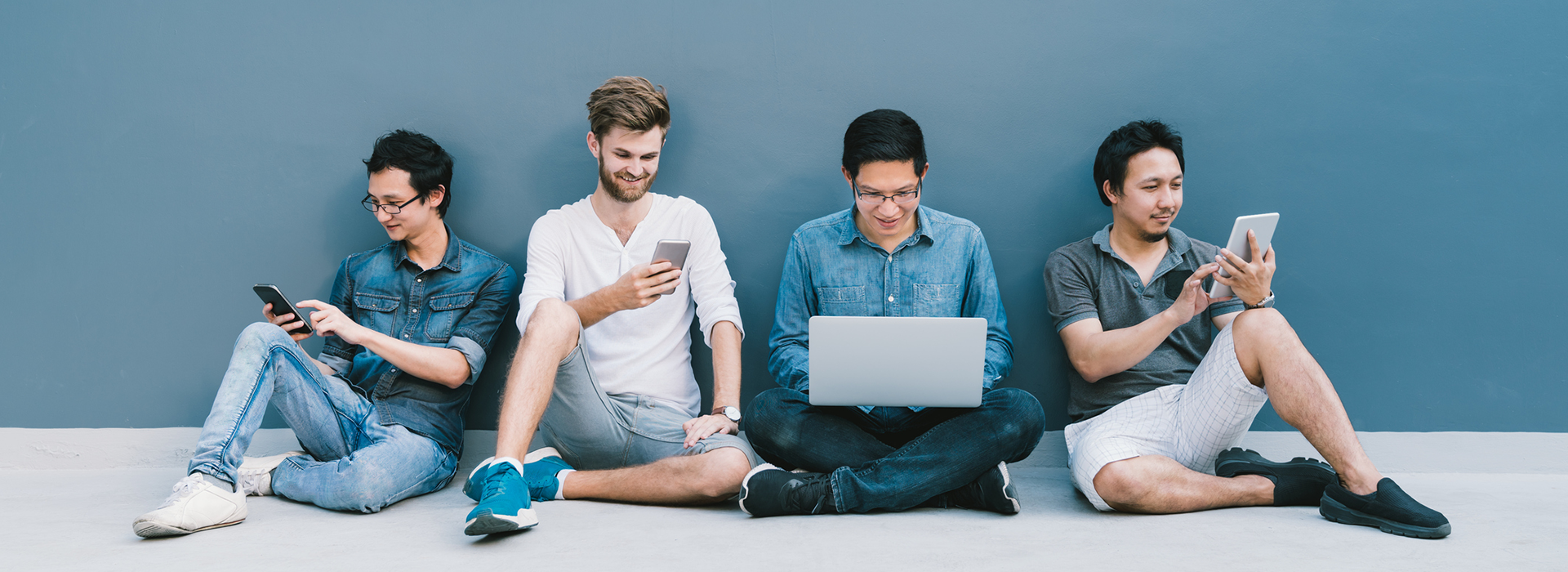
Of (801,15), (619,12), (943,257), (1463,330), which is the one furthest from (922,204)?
(1463,330)

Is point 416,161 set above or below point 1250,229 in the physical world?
above

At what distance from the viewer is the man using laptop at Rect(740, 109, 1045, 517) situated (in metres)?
2.12

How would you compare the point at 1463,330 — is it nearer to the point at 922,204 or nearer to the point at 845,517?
the point at 922,204

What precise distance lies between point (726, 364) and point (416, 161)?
49.0 inches

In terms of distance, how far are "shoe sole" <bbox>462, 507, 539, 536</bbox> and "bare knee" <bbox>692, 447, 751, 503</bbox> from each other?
0.49 meters

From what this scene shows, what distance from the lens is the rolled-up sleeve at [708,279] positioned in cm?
259

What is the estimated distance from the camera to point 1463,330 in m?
2.77

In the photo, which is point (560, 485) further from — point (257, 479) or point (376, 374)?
point (257, 479)

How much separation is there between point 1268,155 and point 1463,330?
2.86 feet

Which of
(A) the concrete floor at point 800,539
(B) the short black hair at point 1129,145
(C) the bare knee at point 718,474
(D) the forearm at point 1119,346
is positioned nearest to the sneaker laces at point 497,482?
(A) the concrete floor at point 800,539

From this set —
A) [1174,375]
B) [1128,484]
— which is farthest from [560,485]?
[1174,375]

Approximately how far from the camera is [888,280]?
8.31ft

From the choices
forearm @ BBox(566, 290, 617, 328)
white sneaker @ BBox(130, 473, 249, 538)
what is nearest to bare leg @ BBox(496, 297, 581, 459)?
forearm @ BBox(566, 290, 617, 328)

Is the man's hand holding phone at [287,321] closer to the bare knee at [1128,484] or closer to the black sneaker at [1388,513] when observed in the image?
the bare knee at [1128,484]
